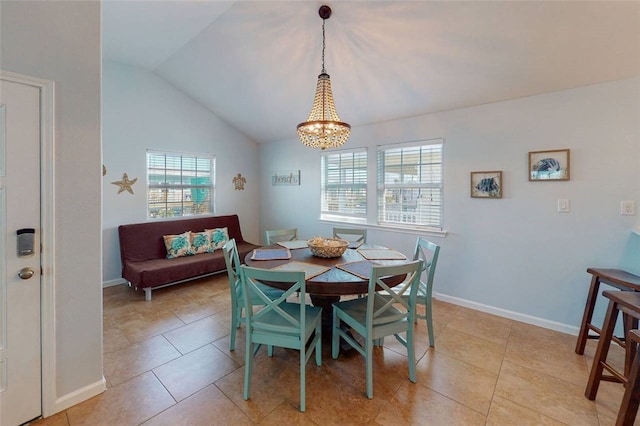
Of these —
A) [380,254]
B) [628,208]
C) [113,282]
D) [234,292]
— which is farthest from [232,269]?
[628,208]

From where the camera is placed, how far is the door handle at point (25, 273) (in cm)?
152

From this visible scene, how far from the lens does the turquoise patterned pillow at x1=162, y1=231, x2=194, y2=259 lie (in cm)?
388

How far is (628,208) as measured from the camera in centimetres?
230

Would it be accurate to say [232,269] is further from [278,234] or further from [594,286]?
[594,286]

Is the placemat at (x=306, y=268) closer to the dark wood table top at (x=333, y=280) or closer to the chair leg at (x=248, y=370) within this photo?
the dark wood table top at (x=333, y=280)

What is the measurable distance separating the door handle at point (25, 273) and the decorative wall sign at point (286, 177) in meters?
3.61

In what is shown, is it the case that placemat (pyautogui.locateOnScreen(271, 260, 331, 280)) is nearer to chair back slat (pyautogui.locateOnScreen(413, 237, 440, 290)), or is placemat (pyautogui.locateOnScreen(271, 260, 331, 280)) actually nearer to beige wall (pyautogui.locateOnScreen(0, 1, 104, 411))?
chair back slat (pyautogui.locateOnScreen(413, 237, 440, 290))

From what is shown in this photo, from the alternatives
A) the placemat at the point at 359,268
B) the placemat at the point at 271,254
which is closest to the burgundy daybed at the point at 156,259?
the placemat at the point at 271,254

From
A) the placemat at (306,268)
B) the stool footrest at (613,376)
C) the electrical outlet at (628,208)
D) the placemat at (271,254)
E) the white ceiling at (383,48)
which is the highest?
the white ceiling at (383,48)

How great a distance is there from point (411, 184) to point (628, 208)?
1909mm

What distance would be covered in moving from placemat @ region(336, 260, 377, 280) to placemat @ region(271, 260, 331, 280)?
0.16 m

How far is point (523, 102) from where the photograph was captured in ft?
8.93

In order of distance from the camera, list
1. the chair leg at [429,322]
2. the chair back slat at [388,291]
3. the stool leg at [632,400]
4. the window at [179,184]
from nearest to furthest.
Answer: the stool leg at [632,400] → the chair back slat at [388,291] → the chair leg at [429,322] → the window at [179,184]

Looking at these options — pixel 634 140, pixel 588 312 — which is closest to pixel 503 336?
pixel 588 312
